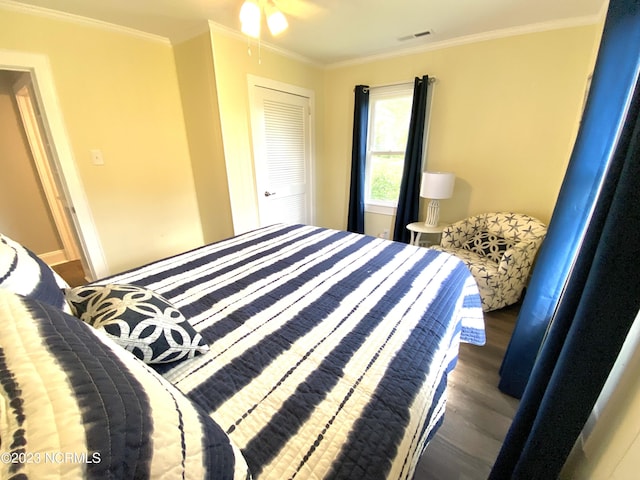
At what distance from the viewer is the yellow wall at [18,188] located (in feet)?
9.68

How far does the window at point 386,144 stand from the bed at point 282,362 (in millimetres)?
1872

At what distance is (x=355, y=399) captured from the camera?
0.79m

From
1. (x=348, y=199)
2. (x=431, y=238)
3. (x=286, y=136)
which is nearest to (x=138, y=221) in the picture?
(x=286, y=136)

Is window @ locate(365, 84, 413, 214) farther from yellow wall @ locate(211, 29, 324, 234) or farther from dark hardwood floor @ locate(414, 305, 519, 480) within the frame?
dark hardwood floor @ locate(414, 305, 519, 480)

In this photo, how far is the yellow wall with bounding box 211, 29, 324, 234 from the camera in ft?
7.82

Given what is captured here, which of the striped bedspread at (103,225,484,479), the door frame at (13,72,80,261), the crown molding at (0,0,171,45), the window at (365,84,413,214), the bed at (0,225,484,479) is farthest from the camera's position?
the window at (365,84,413,214)

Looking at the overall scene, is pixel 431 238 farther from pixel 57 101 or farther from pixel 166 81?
pixel 57 101

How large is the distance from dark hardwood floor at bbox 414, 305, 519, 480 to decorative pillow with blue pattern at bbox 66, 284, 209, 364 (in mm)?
1211

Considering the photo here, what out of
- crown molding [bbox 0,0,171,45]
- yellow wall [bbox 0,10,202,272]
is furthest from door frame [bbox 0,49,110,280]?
crown molding [bbox 0,0,171,45]

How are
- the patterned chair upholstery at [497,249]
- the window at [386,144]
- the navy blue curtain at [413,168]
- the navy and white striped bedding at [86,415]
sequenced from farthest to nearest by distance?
the window at [386,144]
the navy blue curtain at [413,168]
the patterned chair upholstery at [497,249]
the navy and white striped bedding at [86,415]

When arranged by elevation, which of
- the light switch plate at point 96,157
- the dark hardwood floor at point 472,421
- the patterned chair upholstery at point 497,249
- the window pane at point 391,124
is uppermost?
Result: the window pane at point 391,124

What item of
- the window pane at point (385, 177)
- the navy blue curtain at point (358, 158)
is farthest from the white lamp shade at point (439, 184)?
the navy blue curtain at point (358, 158)

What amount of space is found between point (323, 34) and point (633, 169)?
8.63 ft

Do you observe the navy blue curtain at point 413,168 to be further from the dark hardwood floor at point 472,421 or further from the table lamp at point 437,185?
the dark hardwood floor at point 472,421
